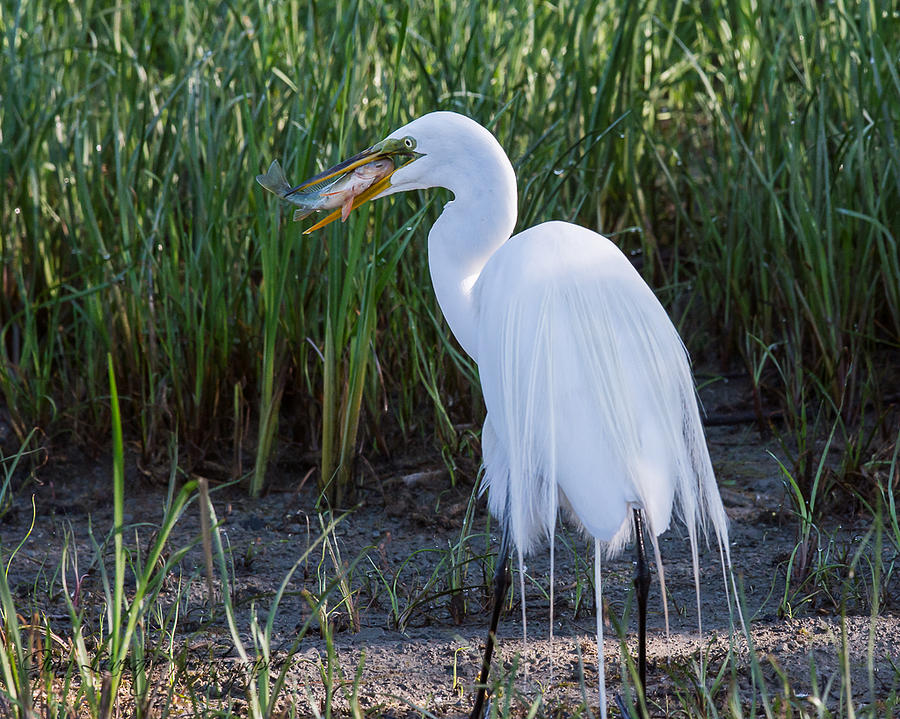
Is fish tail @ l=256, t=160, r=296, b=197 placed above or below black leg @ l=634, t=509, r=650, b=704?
above

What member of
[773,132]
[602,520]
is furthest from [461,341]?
[773,132]

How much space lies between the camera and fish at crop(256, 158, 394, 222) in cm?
212

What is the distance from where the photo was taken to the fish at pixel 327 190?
2117 mm

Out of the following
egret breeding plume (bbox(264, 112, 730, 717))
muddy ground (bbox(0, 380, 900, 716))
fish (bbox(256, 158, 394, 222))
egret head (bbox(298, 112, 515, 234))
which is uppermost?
egret head (bbox(298, 112, 515, 234))

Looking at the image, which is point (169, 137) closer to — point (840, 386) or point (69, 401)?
point (69, 401)

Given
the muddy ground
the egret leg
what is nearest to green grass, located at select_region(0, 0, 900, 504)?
the muddy ground

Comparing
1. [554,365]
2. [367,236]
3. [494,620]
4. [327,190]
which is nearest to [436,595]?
[494,620]

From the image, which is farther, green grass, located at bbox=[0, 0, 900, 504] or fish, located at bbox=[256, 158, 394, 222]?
green grass, located at bbox=[0, 0, 900, 504]

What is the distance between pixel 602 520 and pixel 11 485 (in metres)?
1.79

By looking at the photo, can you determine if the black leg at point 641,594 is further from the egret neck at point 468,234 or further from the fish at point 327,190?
the fish at point 327,190

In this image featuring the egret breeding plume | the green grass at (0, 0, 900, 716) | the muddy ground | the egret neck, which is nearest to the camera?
the egret breeding plume

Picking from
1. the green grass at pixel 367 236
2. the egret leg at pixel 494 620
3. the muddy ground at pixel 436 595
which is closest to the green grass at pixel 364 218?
the green grass at pixel 367 236

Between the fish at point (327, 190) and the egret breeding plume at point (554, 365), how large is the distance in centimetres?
1

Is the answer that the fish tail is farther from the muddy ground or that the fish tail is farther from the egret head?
the muddy ground
